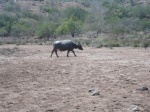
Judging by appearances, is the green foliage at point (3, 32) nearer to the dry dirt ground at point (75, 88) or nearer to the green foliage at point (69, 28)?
the green foliage at point (69, 28)

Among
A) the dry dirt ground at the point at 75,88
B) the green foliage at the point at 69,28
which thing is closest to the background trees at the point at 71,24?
the green foliage at the point at 69,28

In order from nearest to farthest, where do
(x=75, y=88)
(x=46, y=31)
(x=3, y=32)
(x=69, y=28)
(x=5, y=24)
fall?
(x=75, y=88) < (x=46, y=31) < (x=69, y=28) < (x=3, y=32) < (x=5, y=24)

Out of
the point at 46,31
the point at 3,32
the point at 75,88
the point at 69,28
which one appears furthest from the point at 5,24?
the point at 75,88

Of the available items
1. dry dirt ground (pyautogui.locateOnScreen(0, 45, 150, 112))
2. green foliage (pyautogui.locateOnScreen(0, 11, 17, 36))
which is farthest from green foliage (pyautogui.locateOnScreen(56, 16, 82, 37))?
dry dirt ground (pyautogui.locateOnScreen(0, 45, 150, 112))

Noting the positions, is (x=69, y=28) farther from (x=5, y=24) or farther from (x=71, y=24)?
(x=5, y=24)

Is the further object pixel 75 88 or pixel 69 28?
pixel 69 28

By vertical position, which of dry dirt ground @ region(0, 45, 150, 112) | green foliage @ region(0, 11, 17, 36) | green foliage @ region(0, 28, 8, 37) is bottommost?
dry dirt ground @ region(0, 45, 150, 112)

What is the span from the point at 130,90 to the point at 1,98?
167 inches

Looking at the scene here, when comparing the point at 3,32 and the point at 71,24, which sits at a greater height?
the point at 71,24

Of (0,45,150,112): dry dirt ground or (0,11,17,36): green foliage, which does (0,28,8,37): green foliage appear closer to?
(0,11,17,36): green foliage

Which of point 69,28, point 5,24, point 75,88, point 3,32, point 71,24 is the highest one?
point 5,24

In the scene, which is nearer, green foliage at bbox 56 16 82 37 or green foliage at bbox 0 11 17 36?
green foliage at bbox 56 16 82 37

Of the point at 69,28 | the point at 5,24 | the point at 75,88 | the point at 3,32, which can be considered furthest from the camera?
the point at 5,24

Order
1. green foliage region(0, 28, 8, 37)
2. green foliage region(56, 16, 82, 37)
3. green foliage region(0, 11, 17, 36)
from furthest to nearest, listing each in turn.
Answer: green foliage region(0, 11, 17, 36) < green foliage region(0, 28, 8, 37) < green foliage region(56, 16, 82, 37)
